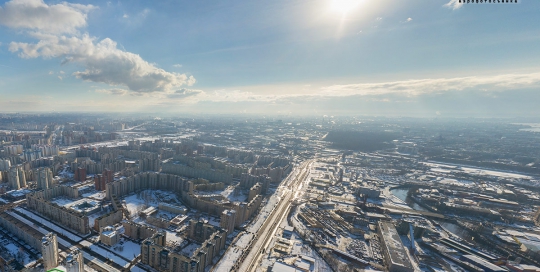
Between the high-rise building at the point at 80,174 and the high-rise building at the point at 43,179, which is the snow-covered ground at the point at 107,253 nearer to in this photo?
the high-rise building at the point at 43,179

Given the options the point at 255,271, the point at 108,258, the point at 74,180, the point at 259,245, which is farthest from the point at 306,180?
the point at 74,180

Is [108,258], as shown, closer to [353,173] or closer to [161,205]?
[161,205]

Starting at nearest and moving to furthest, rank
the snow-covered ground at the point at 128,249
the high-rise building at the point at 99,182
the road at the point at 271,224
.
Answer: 1. the snow-covered ground at the point at 128,249
2. the road at the point at 271,224
3. the high-rise building at the point at 99,182

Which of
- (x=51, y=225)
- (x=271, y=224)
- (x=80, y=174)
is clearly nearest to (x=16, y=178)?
(x=80, y=174)

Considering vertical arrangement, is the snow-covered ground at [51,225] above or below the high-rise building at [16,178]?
below

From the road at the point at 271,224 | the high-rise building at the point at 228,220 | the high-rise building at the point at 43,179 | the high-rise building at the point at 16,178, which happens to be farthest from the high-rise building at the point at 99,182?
the road at the point at 271,224

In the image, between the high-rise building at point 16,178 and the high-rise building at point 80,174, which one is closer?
the high-rise building at point 16,178
